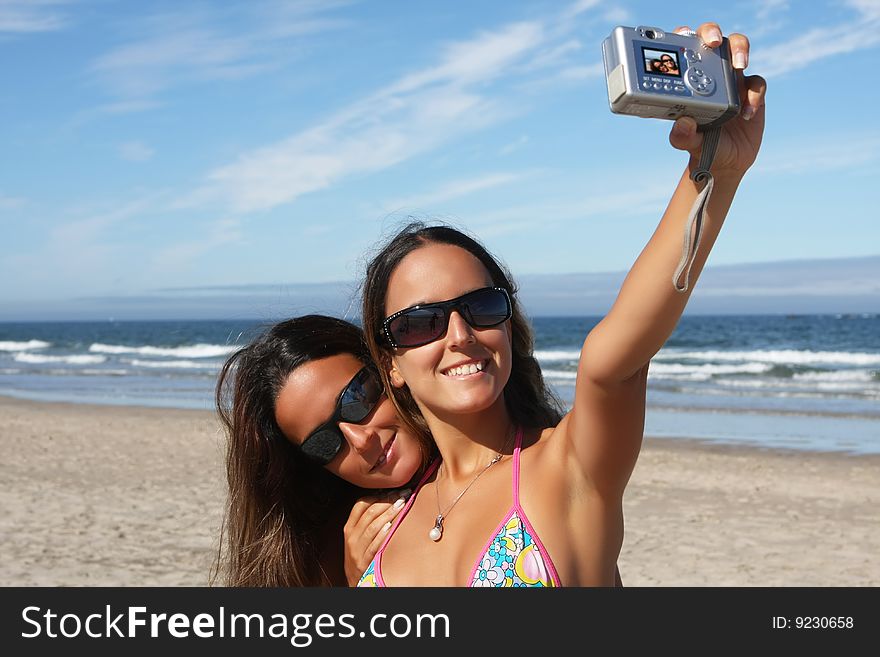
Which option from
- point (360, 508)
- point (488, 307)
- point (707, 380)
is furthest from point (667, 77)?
point (707, 380)

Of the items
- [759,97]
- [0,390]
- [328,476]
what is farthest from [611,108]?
[0,390]

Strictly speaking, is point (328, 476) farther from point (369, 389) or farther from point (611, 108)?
point (611, 108)

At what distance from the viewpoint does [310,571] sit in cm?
326

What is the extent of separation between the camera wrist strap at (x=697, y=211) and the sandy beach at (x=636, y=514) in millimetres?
4926

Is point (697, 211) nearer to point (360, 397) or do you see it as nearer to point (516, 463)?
point (516, 463)

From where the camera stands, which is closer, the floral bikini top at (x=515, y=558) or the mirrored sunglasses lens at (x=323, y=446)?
the floral bikini top at (x=515, y=558)

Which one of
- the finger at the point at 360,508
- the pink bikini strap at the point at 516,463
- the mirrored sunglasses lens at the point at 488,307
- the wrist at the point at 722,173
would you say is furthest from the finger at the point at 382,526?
the wrist at the point at 722,173

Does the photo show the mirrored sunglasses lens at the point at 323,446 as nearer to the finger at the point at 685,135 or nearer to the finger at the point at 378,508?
the finger at the point at 378,508

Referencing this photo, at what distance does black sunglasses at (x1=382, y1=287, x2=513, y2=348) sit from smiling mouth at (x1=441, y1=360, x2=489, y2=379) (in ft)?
0.34

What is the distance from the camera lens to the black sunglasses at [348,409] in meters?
2.94

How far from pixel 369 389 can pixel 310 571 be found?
0.77 m

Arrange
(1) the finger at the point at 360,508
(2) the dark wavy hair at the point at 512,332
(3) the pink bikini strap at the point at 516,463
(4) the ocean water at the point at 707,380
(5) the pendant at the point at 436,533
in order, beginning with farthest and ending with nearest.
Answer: (4) the ocean water at the point at 707,380, (1) the finger at the point at 360,508, (2) the dark wavy hair at the point at 512,332, (5) the pendant at the point at 436,533, (3) the pink bikini strap at the point at 516,463

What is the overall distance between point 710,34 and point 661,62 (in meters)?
0.14

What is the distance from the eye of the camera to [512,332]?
2910 millimetres
